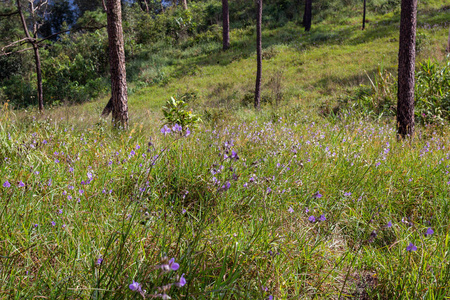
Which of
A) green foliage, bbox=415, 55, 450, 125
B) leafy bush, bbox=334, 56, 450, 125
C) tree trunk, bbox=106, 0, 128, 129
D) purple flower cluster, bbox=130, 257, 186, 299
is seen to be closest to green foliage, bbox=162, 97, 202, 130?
tree trunk, bbox=106, 0, 128, 129

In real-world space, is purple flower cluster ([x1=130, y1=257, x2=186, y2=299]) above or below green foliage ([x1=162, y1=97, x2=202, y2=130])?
above

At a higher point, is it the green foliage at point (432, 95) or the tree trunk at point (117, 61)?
the tree trunk at point (117, 61)

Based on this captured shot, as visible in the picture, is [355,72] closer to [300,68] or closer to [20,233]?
[300,68]

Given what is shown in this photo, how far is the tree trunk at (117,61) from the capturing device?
18.7 feet

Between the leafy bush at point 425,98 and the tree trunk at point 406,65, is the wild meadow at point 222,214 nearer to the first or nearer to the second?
the leafy bush at point 425,98

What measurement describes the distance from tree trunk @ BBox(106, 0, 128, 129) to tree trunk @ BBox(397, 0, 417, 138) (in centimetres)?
568

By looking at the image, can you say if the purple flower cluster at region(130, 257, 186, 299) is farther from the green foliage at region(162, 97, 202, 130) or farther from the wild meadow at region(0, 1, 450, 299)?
the green foliage at region(162, 97, 202, 130)

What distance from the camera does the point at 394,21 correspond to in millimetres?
20219

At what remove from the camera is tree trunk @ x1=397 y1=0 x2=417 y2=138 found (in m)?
5.74

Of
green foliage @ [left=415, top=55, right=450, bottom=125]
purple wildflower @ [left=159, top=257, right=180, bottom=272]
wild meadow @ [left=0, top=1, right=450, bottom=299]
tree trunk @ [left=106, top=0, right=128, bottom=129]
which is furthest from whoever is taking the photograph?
green foliage @ [left=415, top=55, right=450, bottom=125]

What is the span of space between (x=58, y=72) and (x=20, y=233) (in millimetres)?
24562

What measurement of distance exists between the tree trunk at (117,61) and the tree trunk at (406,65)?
568 cm

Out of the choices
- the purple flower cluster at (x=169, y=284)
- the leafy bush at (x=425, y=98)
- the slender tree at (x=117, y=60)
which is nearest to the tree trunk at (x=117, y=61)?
the slender tree at (x=117, y=60)

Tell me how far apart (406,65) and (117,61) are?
6.00m
